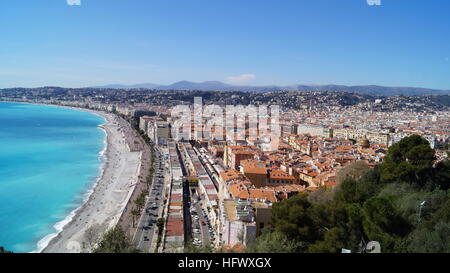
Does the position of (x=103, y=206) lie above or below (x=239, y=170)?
below

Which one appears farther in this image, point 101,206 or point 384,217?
point 101,206

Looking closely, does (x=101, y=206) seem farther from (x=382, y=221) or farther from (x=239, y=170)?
(x=382, y=221)

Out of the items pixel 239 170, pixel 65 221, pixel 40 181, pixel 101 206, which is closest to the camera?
pixel 65 221

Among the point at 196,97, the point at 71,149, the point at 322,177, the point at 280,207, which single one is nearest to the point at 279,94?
the point at 196,97

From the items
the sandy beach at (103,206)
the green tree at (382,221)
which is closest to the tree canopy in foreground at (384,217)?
the green tree at (382,221)

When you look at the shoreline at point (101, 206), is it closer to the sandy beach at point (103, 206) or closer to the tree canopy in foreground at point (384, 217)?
the sandy beach at point (103, 206)

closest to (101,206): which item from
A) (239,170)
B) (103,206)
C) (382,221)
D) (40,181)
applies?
(103,206)

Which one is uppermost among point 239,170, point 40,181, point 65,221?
point 239,170

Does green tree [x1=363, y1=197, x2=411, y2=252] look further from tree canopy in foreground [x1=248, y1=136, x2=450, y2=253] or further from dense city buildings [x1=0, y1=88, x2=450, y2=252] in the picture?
dense city buildings [x1=0, y1=88, x2=450, y2=252]
